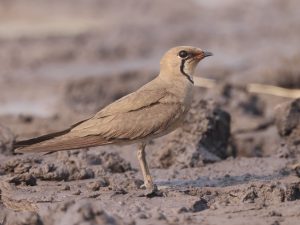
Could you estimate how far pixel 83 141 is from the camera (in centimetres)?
716

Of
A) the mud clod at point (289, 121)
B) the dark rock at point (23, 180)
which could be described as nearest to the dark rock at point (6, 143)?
the dark rock at point (23, 180)

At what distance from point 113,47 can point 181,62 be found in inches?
328

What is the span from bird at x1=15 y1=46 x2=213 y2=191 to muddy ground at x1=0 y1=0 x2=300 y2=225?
1.06 feet

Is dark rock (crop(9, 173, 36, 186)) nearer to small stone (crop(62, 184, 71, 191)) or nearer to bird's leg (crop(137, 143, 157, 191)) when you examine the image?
small stone (crop(62, 184, 71, 191))

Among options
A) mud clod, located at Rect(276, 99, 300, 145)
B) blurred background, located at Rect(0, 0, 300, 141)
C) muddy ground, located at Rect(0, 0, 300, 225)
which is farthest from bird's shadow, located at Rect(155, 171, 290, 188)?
blurred background, located at Rect(0, 0, 300, 141)

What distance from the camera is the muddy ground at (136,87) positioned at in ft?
21.7

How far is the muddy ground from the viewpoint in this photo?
6.63 m

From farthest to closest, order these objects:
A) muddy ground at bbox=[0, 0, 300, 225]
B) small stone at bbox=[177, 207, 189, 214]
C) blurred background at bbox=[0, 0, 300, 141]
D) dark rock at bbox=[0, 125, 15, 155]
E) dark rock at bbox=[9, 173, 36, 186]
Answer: blurred background at bbox=[0, 0, 300, 141], dark rock at bbox=[0, 125, 15, 155], dark rock at bbox=[9, 173, 36, 186], muddy ground at bbox=[0, 0, 300, 225], small stone at bbox=[177, 207, 189, 214]

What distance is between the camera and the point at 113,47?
15.9m

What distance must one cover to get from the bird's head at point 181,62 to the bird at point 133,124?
170 mm

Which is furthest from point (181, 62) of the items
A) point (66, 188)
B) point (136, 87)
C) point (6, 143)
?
point (136, 87)

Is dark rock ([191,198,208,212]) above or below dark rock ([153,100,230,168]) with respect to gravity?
below

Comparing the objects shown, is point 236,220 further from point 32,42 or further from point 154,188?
point 32,42

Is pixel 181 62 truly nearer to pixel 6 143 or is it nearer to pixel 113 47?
pixel 6 143
